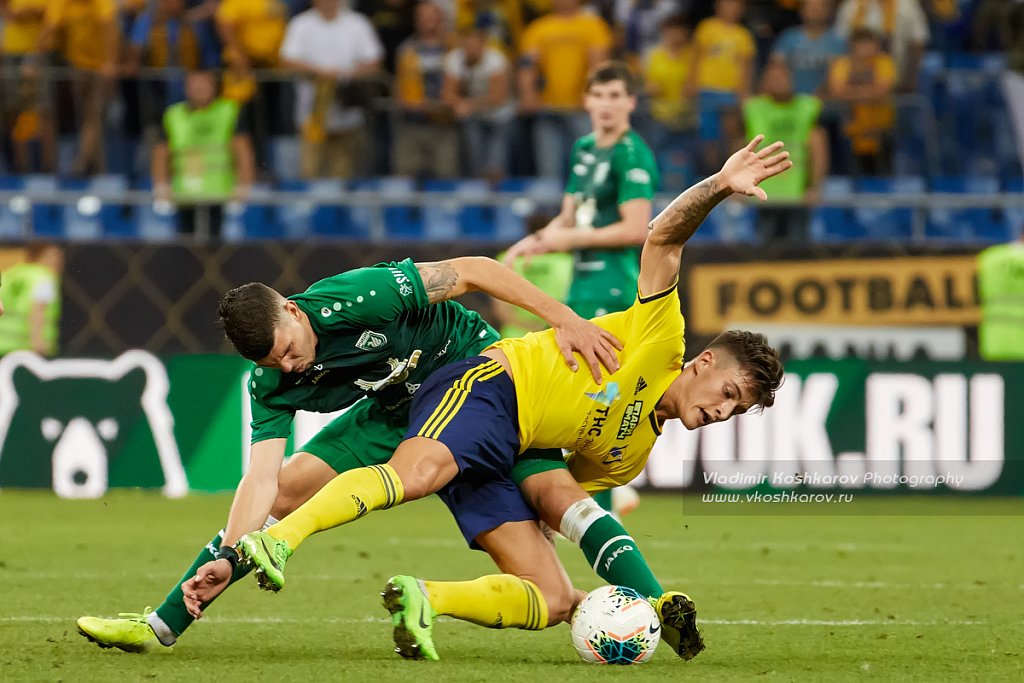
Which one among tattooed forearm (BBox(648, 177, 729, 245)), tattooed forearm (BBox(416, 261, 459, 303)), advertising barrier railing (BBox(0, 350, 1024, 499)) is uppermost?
tattooed forearm (BBox(648, 177, 729, 245))

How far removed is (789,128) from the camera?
43.6ft

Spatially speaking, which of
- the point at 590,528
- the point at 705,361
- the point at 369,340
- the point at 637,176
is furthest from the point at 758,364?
the point at 637,176

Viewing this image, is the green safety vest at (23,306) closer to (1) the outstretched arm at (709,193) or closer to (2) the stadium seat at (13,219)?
(2) the stadium seat at (13,219)

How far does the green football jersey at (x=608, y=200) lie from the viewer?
328 inches

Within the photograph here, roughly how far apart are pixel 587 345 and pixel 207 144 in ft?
27.9

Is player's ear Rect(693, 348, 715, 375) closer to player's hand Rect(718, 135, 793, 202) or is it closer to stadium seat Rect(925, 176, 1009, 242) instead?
player's hand Rect(718, 135, 793, 202)

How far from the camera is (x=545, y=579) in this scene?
552cm

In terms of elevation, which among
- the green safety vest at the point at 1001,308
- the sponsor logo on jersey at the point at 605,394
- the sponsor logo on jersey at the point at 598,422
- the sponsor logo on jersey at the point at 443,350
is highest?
the sponsor logo on jersey at the point at 443,350

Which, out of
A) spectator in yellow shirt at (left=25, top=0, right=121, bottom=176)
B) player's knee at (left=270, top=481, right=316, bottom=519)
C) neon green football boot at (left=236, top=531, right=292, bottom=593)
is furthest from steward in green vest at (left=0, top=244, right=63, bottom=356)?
neon green football boot at (left=236, top=531, right=292, bottom=593)

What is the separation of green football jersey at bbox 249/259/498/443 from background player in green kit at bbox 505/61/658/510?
8.00 ft

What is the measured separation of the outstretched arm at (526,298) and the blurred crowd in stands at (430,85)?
8.10 meters

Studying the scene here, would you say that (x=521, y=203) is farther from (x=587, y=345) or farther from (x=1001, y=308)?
(x=587, y=345)

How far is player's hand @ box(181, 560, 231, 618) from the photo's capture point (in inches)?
186

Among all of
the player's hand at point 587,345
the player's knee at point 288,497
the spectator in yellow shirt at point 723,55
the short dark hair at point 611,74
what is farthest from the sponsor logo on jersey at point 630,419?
the spectator in yellow shirt at point 723,55
